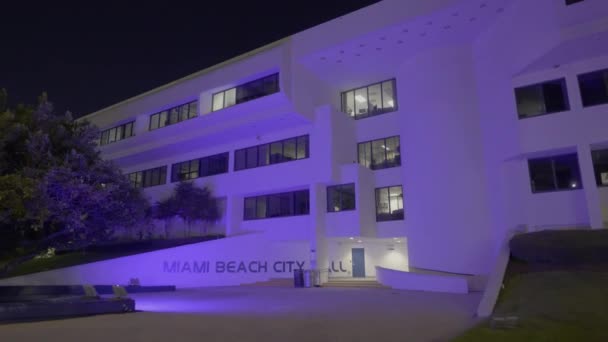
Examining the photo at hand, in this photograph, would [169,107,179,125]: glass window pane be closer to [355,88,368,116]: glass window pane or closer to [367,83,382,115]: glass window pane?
[355,88,368,116]: glass window pane

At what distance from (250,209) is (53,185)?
14003 mm

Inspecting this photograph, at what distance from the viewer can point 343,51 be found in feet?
65.9

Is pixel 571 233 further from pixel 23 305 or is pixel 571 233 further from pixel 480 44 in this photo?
pixel 23 305

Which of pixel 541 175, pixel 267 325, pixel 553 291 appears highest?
pixel 541 175

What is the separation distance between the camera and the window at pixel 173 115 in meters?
26.0

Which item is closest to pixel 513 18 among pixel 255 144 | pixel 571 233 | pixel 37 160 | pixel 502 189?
pixel 502 189

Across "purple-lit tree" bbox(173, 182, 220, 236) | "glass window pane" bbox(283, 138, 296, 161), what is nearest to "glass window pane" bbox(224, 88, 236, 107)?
"glass window pane" bbox(283, 138, 296, 161)

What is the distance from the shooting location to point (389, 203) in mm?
21188

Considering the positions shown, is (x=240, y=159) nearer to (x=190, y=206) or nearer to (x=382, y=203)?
(x=190, y=206)

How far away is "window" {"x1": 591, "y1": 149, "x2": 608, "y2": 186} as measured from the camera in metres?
14.4

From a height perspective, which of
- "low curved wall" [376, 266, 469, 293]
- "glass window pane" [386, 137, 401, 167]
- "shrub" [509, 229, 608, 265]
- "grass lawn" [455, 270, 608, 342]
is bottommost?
"low curved wall" [376, 266, 469, 293]

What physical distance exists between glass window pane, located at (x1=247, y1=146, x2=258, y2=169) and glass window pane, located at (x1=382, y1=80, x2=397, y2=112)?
823 centimetres

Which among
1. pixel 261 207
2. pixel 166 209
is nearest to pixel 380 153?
pixel 261 207

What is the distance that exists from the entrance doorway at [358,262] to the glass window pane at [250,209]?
6474mm
